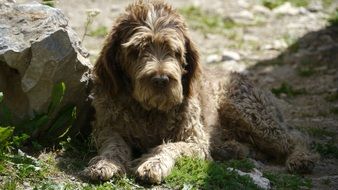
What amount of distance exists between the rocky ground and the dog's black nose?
3.01m

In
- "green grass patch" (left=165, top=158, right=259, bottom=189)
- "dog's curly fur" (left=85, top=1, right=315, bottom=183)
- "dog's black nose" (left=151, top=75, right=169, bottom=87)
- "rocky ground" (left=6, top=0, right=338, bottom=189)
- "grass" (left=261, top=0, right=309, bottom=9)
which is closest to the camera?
"green grass patch" (left=165, top=158, right=259, bottom=189)

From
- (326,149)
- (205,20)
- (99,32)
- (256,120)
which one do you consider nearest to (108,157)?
(256,120)

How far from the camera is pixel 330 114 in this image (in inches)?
425

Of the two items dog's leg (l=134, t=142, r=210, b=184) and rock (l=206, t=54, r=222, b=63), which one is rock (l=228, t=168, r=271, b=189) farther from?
rock (l=206, t=54, r=222, b=63)

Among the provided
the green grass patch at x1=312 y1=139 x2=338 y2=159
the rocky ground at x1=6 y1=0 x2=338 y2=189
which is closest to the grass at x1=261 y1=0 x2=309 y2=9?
the rocky ground at x1=6 y1=0 x2=338 y2=189

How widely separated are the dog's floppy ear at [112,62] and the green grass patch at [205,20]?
301 inches

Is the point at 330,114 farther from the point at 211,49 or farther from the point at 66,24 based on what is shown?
the point at 66,24

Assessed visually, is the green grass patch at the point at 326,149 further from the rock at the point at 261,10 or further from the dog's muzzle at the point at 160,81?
the rock at the point at 261,10

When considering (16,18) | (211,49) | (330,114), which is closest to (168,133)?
(16,18)

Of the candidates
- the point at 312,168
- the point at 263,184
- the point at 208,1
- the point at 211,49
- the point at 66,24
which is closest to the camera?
the point at 263,184

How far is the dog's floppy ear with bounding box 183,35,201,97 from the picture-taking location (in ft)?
25.4

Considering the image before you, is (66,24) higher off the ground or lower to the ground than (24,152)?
higher

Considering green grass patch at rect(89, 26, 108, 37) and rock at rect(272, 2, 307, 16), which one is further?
rock at rect(272, 2, 307, 16)

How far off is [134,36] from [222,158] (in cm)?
201
